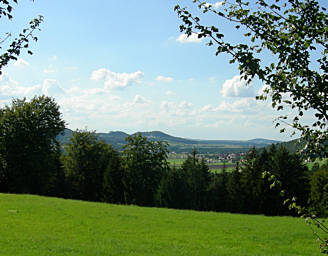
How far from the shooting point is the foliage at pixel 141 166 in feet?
182

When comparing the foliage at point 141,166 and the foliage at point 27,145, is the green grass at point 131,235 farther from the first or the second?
the foliage at point 141,166

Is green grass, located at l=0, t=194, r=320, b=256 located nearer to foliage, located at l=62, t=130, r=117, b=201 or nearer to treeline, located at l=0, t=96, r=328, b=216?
→ treeline, located at l=0, t=96, r=328, b=216

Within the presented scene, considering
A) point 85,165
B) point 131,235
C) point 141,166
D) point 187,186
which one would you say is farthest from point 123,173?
point 131,235

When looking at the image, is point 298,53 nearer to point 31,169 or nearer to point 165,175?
point 31,169

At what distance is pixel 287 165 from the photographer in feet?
164

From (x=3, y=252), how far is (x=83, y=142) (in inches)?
1806

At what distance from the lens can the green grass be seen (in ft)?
44.6

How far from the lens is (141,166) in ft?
182

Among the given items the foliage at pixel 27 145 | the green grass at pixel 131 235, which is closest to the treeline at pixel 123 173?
the foliage at pixel 27 145

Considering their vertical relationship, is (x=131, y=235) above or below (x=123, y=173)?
above

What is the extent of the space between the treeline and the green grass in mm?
19921

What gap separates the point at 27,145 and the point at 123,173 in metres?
19.6

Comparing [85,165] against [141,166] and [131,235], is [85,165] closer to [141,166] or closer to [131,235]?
[141,166]

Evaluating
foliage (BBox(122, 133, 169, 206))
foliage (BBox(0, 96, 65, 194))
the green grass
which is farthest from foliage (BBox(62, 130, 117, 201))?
the green grass
